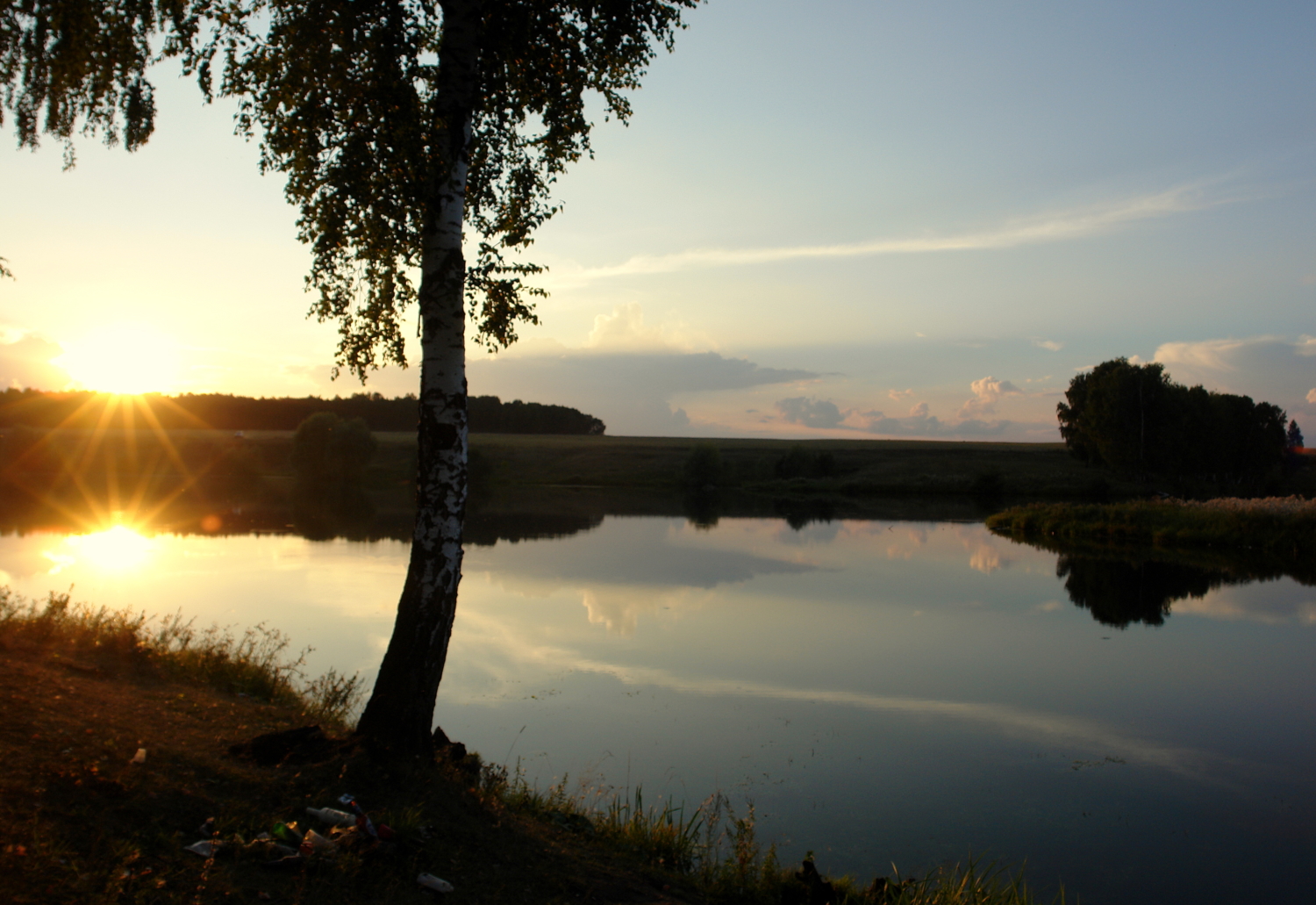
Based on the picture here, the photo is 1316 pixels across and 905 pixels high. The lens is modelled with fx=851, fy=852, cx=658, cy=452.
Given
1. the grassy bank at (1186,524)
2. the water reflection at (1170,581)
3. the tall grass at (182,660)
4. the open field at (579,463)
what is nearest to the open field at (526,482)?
the open field at (579,463)

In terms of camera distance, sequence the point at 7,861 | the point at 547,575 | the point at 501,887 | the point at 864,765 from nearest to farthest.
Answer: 1. the point at 7,861
2. the point at 501,887
3. the point at 864,765
4. the point at 547,575

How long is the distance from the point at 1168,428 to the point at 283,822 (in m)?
70.9

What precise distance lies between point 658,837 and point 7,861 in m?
4.20

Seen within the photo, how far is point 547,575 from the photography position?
22266 mm

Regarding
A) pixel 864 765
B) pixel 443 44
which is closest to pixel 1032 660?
pixel 864 765

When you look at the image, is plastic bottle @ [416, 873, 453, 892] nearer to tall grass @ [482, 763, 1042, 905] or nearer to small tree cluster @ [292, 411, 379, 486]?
tall grass @ [482, 763, 1042, 905]

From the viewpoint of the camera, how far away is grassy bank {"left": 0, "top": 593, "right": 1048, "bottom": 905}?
4.25 m

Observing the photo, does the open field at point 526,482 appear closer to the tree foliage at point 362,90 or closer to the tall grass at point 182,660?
the tall grass at point 182,660

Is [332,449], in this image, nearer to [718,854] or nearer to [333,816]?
[718,854]

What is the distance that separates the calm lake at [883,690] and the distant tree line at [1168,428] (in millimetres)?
44699

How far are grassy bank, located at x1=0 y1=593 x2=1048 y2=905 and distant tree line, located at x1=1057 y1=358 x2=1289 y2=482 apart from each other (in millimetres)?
66956

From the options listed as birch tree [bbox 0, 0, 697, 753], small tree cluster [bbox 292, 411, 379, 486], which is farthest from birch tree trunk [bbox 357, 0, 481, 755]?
small tree cluster [bbox 292, 411, 379, 486]

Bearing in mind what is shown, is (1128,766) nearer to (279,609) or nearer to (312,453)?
(279,609)

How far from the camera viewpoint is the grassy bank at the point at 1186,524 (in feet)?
101
